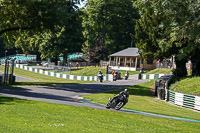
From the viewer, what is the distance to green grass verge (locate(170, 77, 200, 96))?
2309cm

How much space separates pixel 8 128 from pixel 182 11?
15.1 metres

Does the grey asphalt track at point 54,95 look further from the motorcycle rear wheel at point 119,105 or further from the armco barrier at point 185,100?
the armco barrier at point 185,100

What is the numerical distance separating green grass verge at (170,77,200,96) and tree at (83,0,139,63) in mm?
38822

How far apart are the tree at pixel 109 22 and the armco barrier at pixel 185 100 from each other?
4126cm

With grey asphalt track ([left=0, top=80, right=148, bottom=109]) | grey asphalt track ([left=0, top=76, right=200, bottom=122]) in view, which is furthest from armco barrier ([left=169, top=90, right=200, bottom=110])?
grey asphalt track ([left=0, top=80, right=148, bottom=109])

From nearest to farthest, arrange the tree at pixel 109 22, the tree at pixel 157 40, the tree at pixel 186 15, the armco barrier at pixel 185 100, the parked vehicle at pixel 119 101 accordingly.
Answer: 1. the parked vehicle at pixel 119 101
2. the tree at pixel 186 15
3. the armco barrier at pixel 185 100
4. the tree at pixel 157 40
5. the tree at pixel 109 22

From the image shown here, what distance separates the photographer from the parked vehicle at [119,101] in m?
15.1

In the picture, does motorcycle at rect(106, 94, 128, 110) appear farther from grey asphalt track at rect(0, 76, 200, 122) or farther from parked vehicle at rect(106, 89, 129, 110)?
grey asphalt track at rect(0, 76, 200, 122)

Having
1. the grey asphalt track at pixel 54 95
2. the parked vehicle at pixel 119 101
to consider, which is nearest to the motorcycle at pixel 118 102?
the parked vehicle at pixel 119 101

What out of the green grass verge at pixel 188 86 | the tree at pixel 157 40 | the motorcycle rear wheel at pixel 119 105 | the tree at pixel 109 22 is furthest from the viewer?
the tree at pixel 109 22

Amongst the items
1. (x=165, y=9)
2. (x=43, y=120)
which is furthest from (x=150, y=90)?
(x=43, y=120)

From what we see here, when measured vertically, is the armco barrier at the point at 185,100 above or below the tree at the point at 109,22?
below

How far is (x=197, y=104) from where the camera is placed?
2061 centimetres

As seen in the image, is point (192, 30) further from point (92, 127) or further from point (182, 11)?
point (92, 127)
